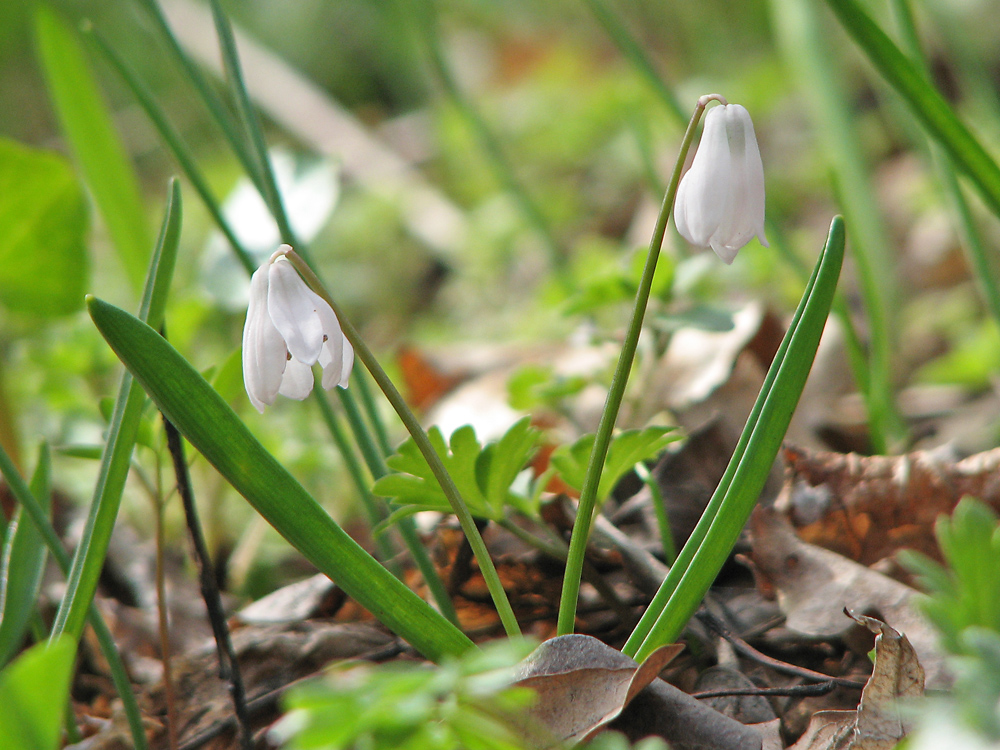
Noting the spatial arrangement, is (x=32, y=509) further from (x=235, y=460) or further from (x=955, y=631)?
(x=955, y=631)

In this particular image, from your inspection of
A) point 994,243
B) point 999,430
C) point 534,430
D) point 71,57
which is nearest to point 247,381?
point 534,430

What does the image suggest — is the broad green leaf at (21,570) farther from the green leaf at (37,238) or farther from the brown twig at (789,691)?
the brown twig at (789,691)

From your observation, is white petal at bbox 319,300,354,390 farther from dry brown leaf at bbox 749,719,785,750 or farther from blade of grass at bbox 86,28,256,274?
dry brown leaf at bbox 749,719,785,750

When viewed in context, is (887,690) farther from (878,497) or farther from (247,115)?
(247,115)

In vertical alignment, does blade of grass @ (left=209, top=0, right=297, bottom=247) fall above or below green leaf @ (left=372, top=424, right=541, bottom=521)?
above

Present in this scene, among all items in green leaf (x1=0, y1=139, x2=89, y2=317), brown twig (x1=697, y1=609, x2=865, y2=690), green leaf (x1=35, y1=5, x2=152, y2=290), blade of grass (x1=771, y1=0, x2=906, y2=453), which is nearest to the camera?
brown twig (x1=697, y1=609, x2=865, y2=690)

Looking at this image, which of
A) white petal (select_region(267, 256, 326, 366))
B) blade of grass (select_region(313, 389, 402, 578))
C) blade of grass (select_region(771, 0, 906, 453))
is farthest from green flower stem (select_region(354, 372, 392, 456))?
blade of grass (select_region(771, 0, 906, 453))

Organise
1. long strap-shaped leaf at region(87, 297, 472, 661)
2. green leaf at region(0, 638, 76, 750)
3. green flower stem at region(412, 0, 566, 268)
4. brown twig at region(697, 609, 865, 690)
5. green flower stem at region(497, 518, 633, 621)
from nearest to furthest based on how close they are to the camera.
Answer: green leaf at region(0, 638, 76, 750)
long strap-shaped leaf at region(87, 297, 472, 661)
brown twig at region(697, 609, 865, 690)
green flower stem at region(497, 518, 633, 621)
green flower stem at region(412, 0, 566, 268)
